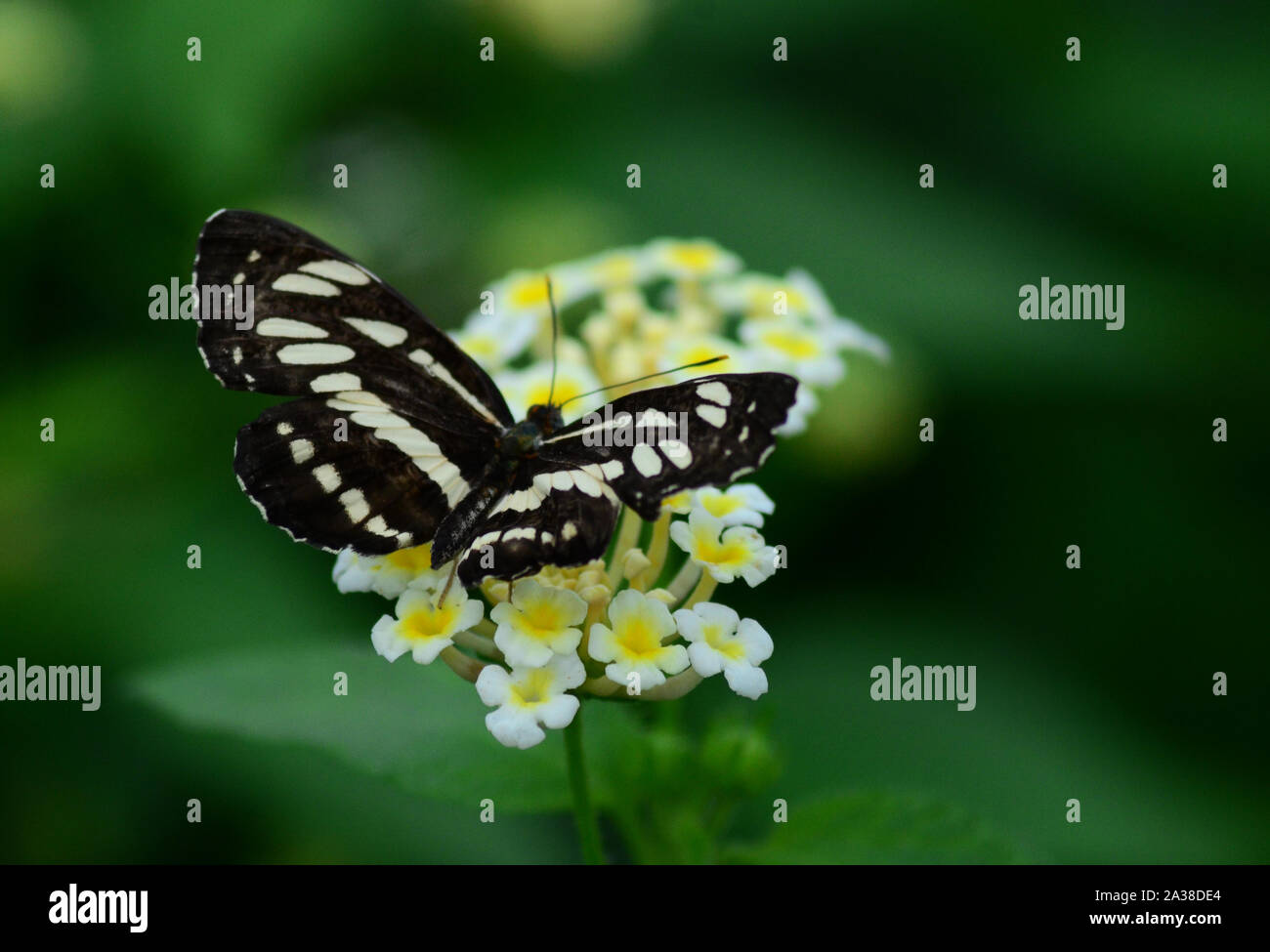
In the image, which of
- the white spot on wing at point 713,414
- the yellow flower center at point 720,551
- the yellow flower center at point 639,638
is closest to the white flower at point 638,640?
the yellow flower center at point 639,638

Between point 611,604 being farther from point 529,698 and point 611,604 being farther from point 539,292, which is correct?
point 539,292

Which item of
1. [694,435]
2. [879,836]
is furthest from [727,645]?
[879,836]

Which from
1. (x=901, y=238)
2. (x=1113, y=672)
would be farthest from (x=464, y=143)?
(x=1113, y=672)

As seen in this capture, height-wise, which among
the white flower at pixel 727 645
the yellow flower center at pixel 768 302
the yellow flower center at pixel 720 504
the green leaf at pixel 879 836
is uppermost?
the yellow flower center at pixel 768 302

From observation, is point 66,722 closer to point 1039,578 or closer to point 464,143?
point 464,143

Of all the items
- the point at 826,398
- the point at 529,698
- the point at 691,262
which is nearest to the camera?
the point at 529,698

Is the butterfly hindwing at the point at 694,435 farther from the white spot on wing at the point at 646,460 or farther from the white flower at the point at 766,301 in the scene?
the white flower at the point at 766,301

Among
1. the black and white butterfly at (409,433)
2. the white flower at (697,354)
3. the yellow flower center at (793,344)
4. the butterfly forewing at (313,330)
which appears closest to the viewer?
the black and white butterfly at (409,433)
